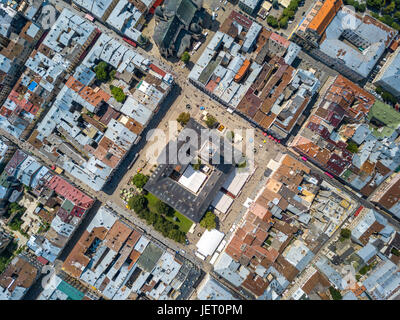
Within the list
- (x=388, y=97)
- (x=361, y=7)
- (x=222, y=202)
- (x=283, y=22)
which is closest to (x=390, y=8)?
(x=361, y=7)

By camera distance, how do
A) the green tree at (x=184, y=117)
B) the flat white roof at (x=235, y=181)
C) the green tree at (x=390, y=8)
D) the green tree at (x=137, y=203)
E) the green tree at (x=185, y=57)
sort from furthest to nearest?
the green tree at (x=390, y=8), the green tree at (x=185, y=57), the flat white roof at (x=235, y=181), the green tree at (x=184, y=117), the green tree at (x=137, y=203)

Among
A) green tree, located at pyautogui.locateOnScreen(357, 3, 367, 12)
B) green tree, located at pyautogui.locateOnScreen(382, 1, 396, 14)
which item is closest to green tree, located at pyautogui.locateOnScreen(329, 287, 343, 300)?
green tree, located at pyautogui.locateOnScreen(357, 3, 367, 12)

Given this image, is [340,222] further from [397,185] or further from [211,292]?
[211,292]

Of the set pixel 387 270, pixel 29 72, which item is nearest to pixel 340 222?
pixel 387 270

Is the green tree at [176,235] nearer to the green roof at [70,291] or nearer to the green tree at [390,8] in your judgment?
the green roof at [70,291]

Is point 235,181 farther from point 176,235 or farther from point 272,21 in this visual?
point 272,21

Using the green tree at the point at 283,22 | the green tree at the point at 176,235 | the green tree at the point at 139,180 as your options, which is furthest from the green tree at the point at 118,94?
the green tree at the point at 283,22
